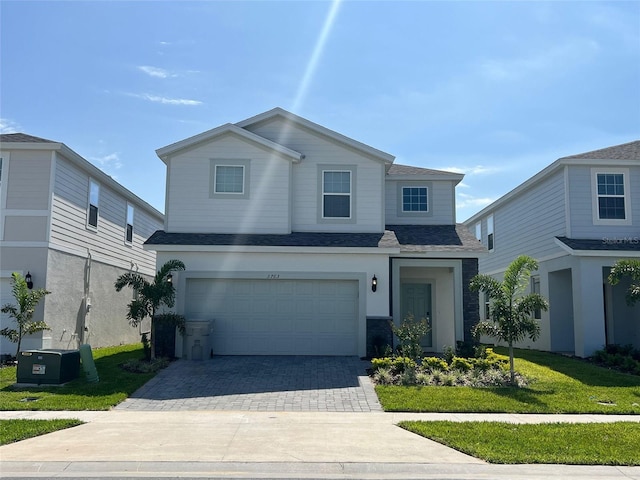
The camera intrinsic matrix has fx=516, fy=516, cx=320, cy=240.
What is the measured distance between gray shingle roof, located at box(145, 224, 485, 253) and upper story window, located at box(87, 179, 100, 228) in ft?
12.5

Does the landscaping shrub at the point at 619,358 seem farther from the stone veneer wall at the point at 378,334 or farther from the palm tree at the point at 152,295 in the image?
the palm tree at the point at 152,295

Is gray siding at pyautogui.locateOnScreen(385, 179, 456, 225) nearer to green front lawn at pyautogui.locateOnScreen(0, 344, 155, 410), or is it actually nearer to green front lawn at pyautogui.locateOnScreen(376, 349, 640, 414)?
green front lawn at pyautogui.locateOnScreen(376, 349, 640, 414)

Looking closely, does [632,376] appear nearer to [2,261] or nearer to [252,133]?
[252,133]

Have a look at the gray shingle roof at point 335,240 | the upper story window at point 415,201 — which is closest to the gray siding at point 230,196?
the gray shingle roof at point 335,240

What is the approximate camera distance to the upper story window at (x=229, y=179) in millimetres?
16500

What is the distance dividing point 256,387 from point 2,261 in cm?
911

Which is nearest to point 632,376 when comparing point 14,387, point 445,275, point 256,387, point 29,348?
point 445,275

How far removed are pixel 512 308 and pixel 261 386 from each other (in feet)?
20.6

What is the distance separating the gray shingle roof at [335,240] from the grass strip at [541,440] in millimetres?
7537

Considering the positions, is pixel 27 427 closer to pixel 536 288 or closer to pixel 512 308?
pixel 512 308

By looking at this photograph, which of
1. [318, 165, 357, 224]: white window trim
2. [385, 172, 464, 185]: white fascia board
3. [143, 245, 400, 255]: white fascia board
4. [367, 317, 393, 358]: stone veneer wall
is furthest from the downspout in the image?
[385, 172, 464, 185]: white fascia board

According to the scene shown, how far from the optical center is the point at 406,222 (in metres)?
19.0

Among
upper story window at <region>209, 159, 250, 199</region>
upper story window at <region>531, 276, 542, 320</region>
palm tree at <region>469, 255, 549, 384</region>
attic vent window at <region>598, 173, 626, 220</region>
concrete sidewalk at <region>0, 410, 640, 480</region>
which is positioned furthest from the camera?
upper story window at <region>531, 276, 542, 320</region>

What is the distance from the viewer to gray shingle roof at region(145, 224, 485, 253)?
1548 cm
